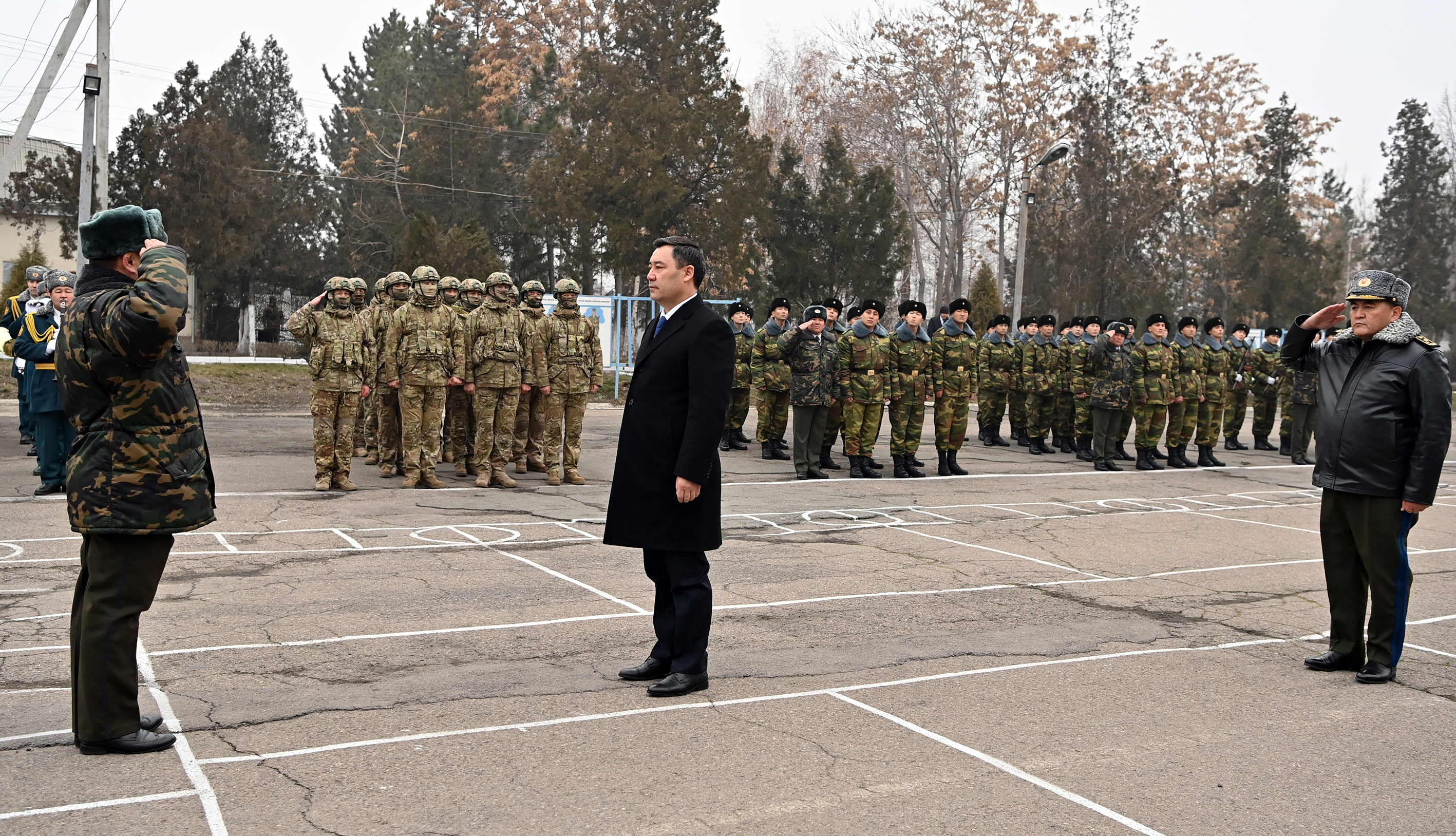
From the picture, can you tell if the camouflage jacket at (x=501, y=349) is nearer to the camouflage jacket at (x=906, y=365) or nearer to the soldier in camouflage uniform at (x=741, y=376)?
the soldier in camouflage uniform at (x=741, y=376)

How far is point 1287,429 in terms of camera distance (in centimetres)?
2103

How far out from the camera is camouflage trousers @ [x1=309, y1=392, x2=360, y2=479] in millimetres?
12188

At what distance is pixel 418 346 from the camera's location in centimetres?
1241

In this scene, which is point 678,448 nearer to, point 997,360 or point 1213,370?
point 997,360

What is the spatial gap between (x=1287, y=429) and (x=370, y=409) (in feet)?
50.1

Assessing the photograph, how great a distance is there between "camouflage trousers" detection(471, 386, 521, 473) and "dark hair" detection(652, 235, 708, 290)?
7.54 m

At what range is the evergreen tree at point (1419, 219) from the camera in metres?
56.8

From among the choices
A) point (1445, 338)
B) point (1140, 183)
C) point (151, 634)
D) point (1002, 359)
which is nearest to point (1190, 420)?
point (1002, 359)

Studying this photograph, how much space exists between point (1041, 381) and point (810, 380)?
5.71 m

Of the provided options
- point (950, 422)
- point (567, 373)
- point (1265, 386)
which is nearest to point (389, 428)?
point (567, 373)

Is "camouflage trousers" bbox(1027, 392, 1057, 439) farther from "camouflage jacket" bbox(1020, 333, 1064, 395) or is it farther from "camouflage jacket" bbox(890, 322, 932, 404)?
"camouflage jacket" bbox(890, 322, 932, 404)

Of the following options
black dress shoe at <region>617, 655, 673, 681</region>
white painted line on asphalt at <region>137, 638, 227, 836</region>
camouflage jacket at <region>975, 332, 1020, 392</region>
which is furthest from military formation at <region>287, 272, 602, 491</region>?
camouflage jacket at <region>975, 332, 1020, 392</region>

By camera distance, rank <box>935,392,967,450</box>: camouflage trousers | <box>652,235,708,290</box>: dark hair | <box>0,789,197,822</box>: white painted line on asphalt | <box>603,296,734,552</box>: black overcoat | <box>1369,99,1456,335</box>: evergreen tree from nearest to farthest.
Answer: <box>0,789,197,822</box>: white painted line on asphalt < <box>603,296,734,552</box>: black overcoat < <box>652,235,708,290</box>: dark hair < <box>935,392,967,450</box>: camouflage trousers < <box>1369,99,1456,335</box>: evergreen tree

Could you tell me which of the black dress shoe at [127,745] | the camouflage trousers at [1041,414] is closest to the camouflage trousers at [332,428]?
the black dress shoe at [127,745]
